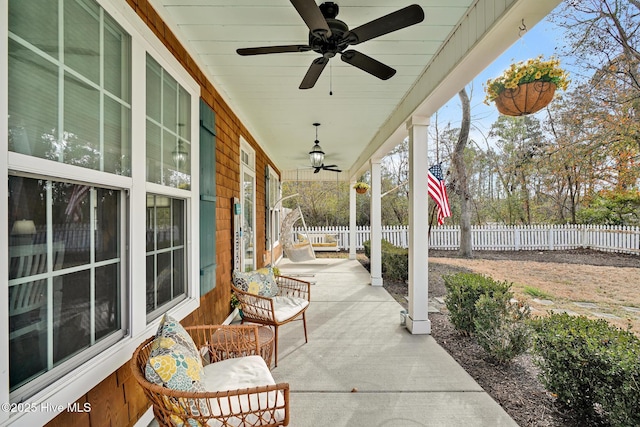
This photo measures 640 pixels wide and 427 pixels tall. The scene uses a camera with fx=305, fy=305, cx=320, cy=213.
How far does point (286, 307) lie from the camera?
10.2 feet

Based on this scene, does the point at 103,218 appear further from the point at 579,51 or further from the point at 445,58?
the point at 579,51

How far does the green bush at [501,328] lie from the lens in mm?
2650

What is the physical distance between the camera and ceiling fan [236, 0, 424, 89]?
1.62 meters

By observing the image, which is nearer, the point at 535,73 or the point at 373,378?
the point at 535,73

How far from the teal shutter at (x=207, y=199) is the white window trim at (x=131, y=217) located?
0.10 m

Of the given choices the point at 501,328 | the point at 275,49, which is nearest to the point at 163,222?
the point at 275,49

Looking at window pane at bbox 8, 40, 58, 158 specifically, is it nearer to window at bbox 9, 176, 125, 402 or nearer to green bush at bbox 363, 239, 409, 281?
window at bbox 9, 176, 125, 402

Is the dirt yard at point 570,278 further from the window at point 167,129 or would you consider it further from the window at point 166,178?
the window at point 167,129

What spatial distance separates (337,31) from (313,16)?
306 mm

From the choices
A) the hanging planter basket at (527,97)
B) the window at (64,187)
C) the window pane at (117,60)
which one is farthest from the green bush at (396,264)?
the window pane at (117,60)

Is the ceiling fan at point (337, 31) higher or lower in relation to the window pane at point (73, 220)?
higher

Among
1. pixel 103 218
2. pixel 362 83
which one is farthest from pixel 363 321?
pixel 103 218

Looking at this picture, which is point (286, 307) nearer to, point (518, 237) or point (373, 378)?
point (373, 378)

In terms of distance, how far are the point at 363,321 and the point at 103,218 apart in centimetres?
320
